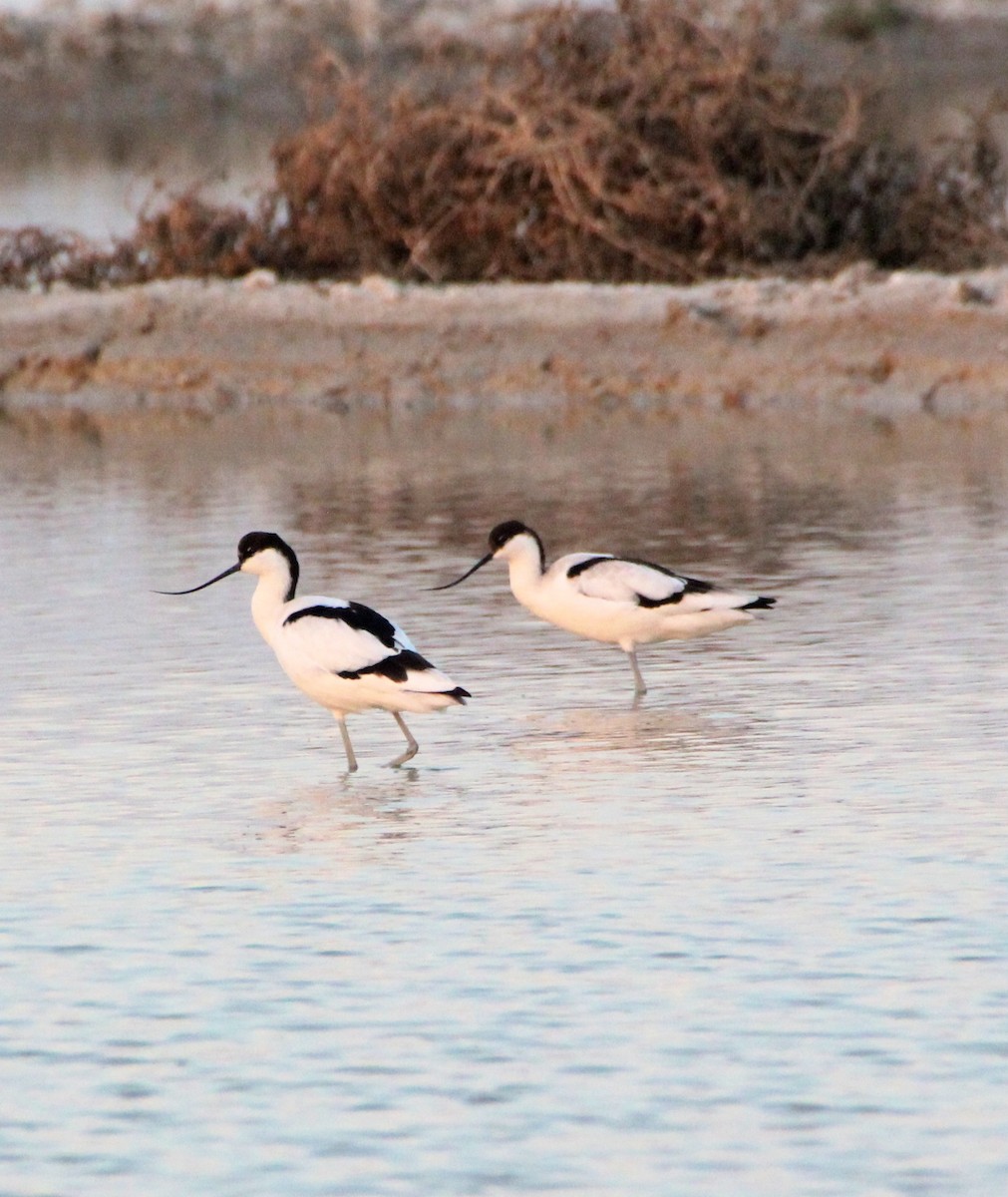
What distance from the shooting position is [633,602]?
11.0m

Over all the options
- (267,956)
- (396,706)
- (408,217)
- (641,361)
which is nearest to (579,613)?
(396,706)

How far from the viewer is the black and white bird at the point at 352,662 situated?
927 centimetres

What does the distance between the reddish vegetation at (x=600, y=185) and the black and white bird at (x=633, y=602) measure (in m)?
11.7

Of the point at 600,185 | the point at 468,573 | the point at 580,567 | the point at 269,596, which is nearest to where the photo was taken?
the point at 269,596

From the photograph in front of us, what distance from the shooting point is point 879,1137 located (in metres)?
5.64

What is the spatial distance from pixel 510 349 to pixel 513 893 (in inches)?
540

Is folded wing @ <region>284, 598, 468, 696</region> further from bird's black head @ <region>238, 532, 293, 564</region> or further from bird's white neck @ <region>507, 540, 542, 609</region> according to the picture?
bird's white neck @ <region>507, 540, 542, 609</region>

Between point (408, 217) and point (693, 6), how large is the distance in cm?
298

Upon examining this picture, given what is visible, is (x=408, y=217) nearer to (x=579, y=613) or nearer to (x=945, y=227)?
(x=945, y=227)

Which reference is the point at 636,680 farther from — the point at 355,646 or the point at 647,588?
the point at 355,646

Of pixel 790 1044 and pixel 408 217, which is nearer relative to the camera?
pixel 790 1044

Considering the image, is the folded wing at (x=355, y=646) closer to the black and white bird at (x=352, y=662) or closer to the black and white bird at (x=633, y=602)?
the black and white bird at (x=352, y=662)

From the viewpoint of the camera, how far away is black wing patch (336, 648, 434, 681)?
30.4 ft

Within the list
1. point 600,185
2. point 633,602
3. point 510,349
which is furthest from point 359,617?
point 600,185
